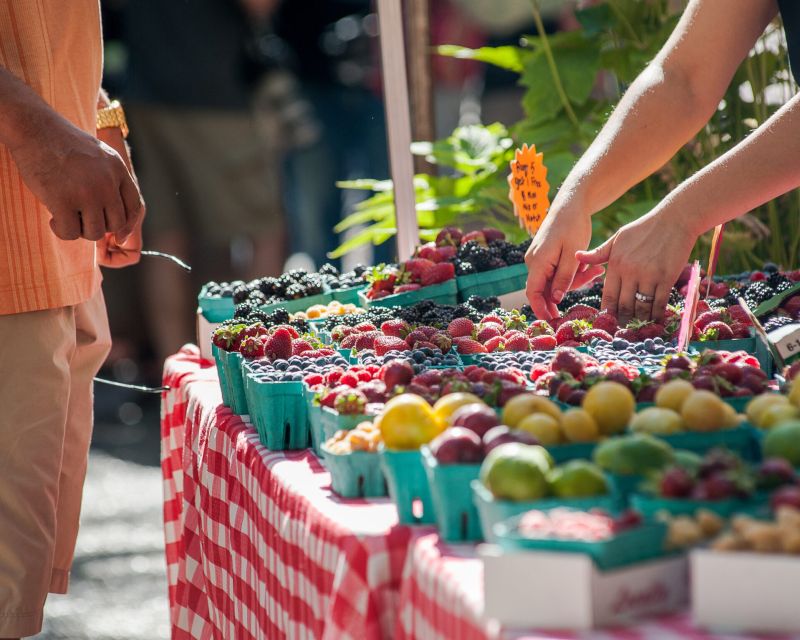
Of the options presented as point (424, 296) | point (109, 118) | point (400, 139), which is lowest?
point (424, 296)

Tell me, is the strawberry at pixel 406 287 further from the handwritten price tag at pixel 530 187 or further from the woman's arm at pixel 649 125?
the woman's arm at pixel 649 125

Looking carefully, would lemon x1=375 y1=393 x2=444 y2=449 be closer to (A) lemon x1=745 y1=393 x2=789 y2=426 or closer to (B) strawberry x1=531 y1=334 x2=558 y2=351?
(A) lemon x1=745 y1=393 x2=789 y2=426

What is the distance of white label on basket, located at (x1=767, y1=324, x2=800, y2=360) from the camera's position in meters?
1.93

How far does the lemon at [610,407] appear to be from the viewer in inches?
60.7

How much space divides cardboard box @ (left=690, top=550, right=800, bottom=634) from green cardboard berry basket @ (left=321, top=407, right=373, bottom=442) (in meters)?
0.73

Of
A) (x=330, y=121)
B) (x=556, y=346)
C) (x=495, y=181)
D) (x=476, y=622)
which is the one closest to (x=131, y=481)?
(x=495, y=181)

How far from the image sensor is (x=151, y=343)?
23.9ft

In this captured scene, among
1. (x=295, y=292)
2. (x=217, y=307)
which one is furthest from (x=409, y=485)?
(x=217, y=307)

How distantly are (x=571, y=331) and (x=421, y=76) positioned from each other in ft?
9.80

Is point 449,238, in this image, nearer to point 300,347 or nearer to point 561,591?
point 300,347

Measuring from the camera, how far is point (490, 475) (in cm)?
131

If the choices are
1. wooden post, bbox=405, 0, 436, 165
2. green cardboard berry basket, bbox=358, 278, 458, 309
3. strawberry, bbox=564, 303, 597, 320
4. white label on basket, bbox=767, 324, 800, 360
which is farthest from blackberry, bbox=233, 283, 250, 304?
wooden post, bbox=405, 0, 436, 165

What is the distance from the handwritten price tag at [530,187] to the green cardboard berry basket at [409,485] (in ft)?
6.18

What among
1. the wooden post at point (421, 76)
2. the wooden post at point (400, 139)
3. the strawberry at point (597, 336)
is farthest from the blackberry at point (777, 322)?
the wooden post at point (421, 76)
